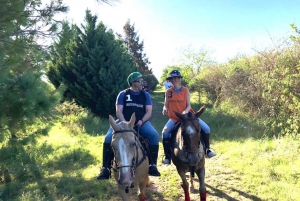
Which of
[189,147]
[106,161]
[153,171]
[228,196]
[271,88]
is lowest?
[228,196]

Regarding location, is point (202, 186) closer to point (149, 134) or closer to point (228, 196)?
point (228, 196)

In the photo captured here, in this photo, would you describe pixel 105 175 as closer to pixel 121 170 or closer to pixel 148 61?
pixel 121 170

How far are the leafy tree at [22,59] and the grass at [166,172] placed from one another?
4.03 feet

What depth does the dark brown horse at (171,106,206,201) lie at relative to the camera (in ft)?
14.5

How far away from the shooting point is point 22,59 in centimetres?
543

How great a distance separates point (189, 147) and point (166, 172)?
9.82ft

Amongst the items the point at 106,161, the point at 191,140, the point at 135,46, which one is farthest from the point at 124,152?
the point at 135,46

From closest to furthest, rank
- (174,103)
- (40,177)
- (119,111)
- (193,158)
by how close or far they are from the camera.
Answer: (193,158) → (119,111) → (174,103) → (40,177)

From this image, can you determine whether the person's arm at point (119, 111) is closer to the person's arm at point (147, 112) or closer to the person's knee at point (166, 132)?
the person's arm at point (147, 112)

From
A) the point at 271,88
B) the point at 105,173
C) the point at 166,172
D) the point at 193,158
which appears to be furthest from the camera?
the point at 271,88

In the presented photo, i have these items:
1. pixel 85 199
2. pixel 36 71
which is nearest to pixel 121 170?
pixel 85 199

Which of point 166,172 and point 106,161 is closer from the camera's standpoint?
point 106,161

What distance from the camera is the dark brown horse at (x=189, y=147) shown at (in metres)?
4.43

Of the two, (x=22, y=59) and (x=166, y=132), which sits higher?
(x=22, y=59)
